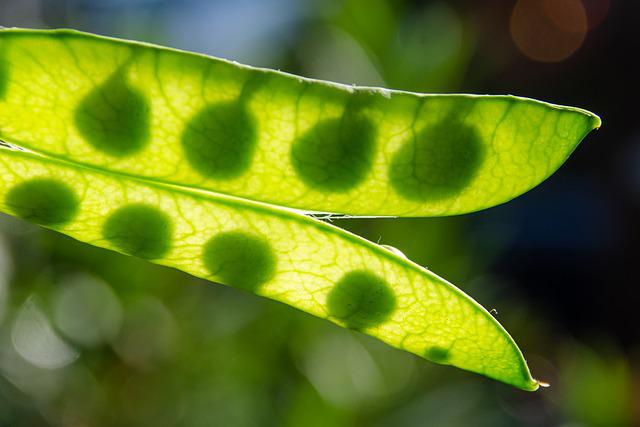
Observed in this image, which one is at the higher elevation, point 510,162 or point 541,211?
point 541,211

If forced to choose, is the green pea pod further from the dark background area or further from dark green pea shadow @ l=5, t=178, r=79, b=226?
the dark background area

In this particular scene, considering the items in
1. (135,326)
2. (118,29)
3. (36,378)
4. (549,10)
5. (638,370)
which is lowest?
(36,378)

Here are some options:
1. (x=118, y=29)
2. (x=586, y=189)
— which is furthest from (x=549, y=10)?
(x=118, y=29)

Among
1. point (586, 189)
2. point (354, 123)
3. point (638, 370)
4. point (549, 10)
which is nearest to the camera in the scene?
point (354, 123)

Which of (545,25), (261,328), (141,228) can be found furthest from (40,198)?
(545,25)

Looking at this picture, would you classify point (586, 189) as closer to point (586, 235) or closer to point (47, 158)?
point (586, 235)

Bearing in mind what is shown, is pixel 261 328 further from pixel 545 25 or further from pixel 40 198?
pixel 545 25

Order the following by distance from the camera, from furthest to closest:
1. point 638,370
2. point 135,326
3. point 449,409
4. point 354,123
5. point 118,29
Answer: point 638,370
point 118,29
point 449,409
point 135,326
point 354,123

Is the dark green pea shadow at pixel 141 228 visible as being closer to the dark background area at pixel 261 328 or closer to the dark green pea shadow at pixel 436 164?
the dark green pea shadow at pixel 436 164
